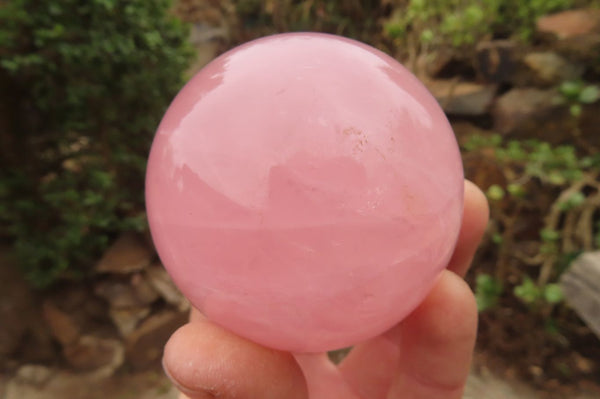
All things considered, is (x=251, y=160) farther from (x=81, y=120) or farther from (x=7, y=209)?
(x=7, y=209)

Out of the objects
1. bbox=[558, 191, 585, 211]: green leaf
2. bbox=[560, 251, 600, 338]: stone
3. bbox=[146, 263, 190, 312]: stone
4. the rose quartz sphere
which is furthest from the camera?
bbox=[146, 263, 190, 312]: stone

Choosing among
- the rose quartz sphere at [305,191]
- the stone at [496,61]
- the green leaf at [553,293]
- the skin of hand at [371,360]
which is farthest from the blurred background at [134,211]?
the rose quartz sphere at [305,191]

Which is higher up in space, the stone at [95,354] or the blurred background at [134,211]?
the blurred background at [134,211]

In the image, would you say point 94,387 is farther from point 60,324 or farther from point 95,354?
point 60,324

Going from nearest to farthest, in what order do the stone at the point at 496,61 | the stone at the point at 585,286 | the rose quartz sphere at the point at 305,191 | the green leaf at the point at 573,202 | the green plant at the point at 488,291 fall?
the rose quartz sphere at the point at 305,191 < the stone at the point at 585,286 < the green leaf at the point at 573,202 < the green plant at the point at 488,291 < the stone at the point at 496,61

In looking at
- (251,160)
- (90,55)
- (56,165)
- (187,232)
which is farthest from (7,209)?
(251,160)

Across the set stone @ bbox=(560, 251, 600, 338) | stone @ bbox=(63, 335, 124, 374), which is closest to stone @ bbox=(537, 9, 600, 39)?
stone @ bbox=(560, 251, 600, 338)

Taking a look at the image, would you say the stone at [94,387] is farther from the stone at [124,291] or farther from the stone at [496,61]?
the stone at [496,61]

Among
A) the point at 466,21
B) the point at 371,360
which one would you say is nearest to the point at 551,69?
the point at 466,21

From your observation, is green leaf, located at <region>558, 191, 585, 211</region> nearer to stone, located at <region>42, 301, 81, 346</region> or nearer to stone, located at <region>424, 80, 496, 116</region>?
stone, located at <region>424, 80, 496, 116</region>
